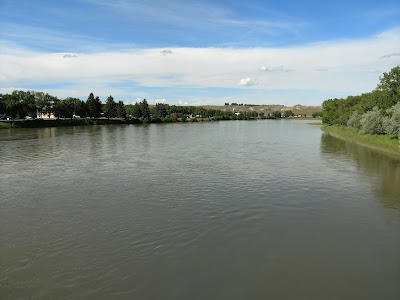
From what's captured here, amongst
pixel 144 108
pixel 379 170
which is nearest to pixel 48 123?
pixel 144 108

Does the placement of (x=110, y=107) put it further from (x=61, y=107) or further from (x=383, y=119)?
(x=383, y=119)

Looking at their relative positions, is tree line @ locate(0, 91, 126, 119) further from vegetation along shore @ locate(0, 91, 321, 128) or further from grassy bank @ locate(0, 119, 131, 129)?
grassy bank @ locate(0, 119, 131, 129)

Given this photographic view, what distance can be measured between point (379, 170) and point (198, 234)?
80.8 feet

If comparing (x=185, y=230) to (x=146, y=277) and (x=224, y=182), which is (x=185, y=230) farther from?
(x=224, y=182)

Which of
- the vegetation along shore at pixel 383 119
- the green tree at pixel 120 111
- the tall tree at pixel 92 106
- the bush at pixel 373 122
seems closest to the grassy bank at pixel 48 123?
the tall tree at pixel 92 106

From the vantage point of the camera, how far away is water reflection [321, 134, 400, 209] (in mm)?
23191

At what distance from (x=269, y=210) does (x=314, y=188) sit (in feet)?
22.2

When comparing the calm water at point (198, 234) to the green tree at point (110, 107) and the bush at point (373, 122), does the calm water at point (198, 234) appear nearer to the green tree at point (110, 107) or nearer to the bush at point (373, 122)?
the bush at point (373, 122)

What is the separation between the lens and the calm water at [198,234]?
11.7m

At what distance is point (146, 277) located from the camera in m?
12.1

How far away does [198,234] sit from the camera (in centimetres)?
1576

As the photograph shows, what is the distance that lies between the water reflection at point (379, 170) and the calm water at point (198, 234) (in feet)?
0.93

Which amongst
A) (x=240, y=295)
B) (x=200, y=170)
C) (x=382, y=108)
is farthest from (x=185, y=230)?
(x=382, y=108)

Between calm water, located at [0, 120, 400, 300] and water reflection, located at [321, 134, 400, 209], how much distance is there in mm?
282
